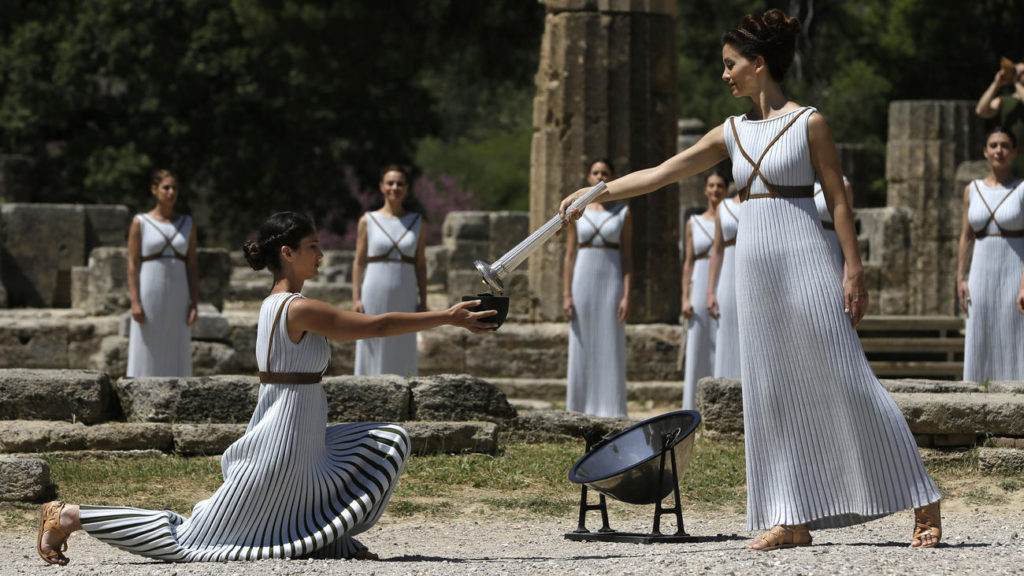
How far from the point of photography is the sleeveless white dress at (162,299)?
32.6 ft

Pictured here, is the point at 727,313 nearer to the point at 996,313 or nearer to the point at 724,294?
the point at 724,294

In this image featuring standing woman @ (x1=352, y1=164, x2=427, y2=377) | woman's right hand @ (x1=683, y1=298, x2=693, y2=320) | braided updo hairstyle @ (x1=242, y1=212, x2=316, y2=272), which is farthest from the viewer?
woman's right hand @ (x1=683, y1=298, x2=693, y2=320)

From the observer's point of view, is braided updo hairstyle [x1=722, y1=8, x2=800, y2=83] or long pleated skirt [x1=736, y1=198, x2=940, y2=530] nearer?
long pleated skirt [x1=736, y1=198, x2=940, y2=530]

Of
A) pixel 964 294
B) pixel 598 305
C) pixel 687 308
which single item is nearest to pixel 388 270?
pixel 598 305

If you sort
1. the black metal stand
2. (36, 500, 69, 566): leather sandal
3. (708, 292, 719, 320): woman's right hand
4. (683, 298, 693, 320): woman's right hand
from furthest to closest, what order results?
(683, 298, 693, 320): woman's right hand
(708, 292, 719, 320): woman's right hand
the black metal stand
(36, 500, 69, 566): leather sandal

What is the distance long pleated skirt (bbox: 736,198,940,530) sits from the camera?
5199 millimetres

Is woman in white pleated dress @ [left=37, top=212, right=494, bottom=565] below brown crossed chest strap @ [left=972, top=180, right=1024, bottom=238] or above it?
below

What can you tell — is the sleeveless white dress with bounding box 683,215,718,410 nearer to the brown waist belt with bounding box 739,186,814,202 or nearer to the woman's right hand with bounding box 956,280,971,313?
the woman's right hand with bounding box 956,280,971,313

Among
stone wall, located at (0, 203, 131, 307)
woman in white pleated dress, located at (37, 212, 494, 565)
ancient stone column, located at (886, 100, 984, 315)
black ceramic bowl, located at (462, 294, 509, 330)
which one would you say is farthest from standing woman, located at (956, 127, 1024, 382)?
stone wall, located at (0, 203, 131, 307)

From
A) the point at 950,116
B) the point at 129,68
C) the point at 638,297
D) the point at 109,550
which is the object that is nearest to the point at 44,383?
the point at 109,550

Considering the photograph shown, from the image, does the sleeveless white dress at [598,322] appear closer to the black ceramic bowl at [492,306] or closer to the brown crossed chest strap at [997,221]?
the brown crossed chest strap at [997,221]

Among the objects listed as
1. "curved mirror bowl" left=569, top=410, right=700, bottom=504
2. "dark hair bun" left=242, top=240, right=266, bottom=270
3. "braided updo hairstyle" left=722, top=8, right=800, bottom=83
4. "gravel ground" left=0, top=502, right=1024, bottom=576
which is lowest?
"gravel ground" left=0, top=502, right=1024, bottom=576

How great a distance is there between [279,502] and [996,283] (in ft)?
18.2

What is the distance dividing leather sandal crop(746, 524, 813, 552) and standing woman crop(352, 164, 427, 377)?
15.7 feet
